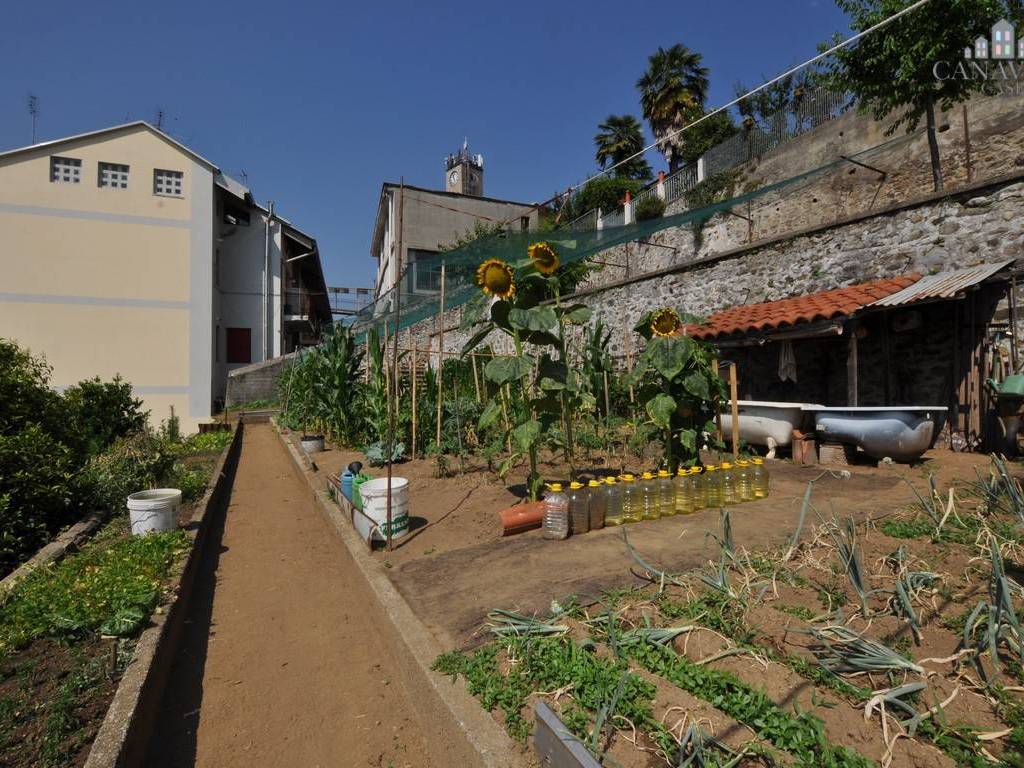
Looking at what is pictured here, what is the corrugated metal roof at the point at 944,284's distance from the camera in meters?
6.05

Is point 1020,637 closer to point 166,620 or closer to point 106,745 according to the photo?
point 106,745

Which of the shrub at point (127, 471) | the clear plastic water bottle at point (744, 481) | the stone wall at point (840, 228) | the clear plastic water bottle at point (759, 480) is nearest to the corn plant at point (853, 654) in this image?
the clear plastic water bottle at point (744, 481)

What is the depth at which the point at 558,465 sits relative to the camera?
22.4 feet

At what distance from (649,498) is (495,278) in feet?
7.97

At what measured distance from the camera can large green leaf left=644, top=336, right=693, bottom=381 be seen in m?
4.65

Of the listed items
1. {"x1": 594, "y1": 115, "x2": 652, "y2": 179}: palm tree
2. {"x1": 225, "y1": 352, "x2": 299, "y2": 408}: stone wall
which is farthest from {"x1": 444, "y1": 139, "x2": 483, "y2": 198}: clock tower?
{"x1": 225, "y1": 352, "x2": 299, "y2": 408}: stone wall

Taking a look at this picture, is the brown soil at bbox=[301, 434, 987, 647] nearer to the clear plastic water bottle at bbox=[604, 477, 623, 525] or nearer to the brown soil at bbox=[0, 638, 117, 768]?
the clear plastic water bottle at bbox=[604, 477, 623, 525]

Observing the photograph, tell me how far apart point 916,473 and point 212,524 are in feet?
27.8

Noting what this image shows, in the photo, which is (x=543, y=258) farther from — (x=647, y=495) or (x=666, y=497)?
(x=666, y=497)

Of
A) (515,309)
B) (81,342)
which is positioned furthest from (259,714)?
(81,342)

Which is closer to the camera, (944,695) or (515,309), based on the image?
(944,695)

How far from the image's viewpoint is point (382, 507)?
4.36m

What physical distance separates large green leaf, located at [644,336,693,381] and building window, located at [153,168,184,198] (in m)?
18.4

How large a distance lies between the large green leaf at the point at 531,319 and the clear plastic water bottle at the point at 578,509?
1.36 meters
